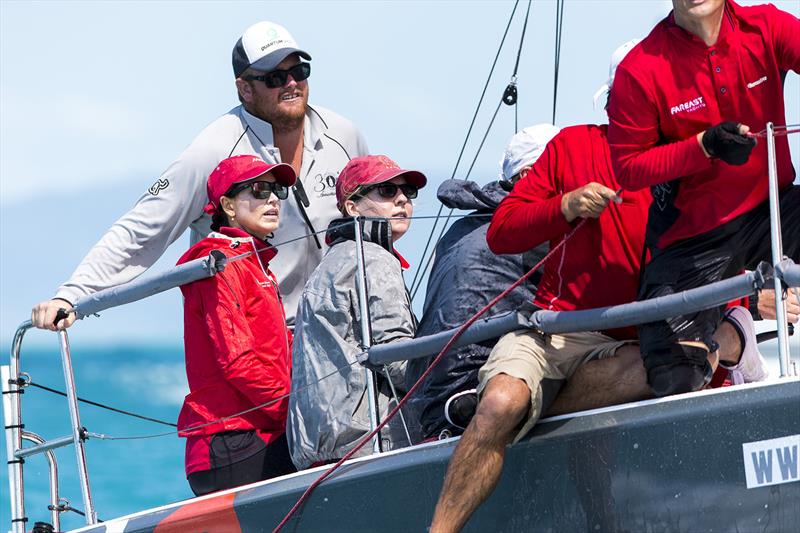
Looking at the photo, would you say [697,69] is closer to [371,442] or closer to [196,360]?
[371,442]

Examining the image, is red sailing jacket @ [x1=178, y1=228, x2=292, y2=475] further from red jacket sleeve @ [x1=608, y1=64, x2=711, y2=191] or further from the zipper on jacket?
red jacket sleeve @ [x1=608, y1=64, x2=711, y2=191]

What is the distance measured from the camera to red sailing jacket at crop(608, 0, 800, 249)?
11.9 feet

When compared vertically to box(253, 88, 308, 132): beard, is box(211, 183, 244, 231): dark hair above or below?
below

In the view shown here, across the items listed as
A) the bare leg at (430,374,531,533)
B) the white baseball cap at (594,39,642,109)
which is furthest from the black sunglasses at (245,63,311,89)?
the bare leg at (430,374,531,533)

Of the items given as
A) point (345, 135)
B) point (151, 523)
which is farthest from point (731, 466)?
point (345, 135)

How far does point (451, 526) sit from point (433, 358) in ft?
2.36

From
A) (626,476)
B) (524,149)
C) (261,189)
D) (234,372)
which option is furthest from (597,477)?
(261,189)

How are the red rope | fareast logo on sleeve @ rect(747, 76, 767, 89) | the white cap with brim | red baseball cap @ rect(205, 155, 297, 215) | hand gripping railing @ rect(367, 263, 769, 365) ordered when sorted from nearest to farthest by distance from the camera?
1. hand gripping railing @ rect(367, 263, 769, 365)
2. fareast logo on sleeve @ rect(747, 76, 767, 89)
3. the red rope
4. red baseball cap @ rect(205, 155, 297, 215)
5. the white cap with brim

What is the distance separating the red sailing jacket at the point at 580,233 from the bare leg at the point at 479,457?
12.0 inches

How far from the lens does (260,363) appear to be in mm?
4668

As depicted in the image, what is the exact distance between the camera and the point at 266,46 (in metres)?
5.60

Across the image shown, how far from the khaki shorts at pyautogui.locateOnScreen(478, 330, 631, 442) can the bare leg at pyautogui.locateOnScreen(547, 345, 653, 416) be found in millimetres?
23

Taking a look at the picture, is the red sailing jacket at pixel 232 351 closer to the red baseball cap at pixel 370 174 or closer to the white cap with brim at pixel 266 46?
the red baseball cap at pixel 370 174

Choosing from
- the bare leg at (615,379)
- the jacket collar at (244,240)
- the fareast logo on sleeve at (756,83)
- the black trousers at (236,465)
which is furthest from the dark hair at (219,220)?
the fareast logo on sleeve at (756,83)
